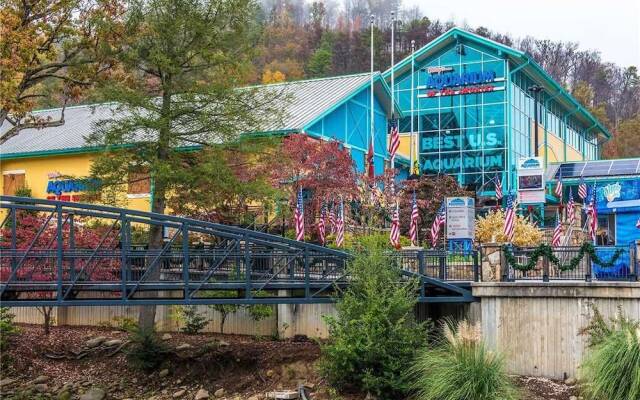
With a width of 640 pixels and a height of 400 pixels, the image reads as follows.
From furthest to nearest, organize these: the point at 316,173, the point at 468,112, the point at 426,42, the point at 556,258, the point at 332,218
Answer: the point at 426,42, the point at 468,112, the point at 316,173, the point at 332,218, the point at 556,258

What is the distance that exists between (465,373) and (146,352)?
31.9 feet

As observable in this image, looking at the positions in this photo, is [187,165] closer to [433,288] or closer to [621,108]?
[433,288]

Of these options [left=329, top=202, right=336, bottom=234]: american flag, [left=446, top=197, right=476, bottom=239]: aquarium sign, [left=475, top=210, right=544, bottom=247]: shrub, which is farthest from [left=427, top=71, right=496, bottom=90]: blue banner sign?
[left=446, top=197, right=476, bottom=239]: aquarium sign

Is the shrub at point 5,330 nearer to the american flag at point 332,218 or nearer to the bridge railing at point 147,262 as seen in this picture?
the bridge railing at point 147,262

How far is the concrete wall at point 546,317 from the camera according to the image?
62.5ft

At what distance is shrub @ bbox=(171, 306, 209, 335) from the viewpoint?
25.3 metres

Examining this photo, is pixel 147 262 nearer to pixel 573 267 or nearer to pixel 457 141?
pixel 573 267

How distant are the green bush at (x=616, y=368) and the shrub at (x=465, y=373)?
1.57 m

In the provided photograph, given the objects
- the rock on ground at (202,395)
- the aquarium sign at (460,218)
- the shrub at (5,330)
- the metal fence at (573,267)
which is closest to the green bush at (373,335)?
the metal fence at (573,267)

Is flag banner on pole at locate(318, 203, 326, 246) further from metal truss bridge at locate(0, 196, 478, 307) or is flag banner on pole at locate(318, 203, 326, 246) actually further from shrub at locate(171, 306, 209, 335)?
shrub at locate(171, 306, 209, 335)

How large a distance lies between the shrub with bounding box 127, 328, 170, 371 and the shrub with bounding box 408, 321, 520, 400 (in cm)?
814

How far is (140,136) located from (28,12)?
4.88m

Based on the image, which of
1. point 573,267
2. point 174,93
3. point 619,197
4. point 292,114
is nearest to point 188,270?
point 174,93

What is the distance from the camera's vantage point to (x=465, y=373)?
53.9 ft
